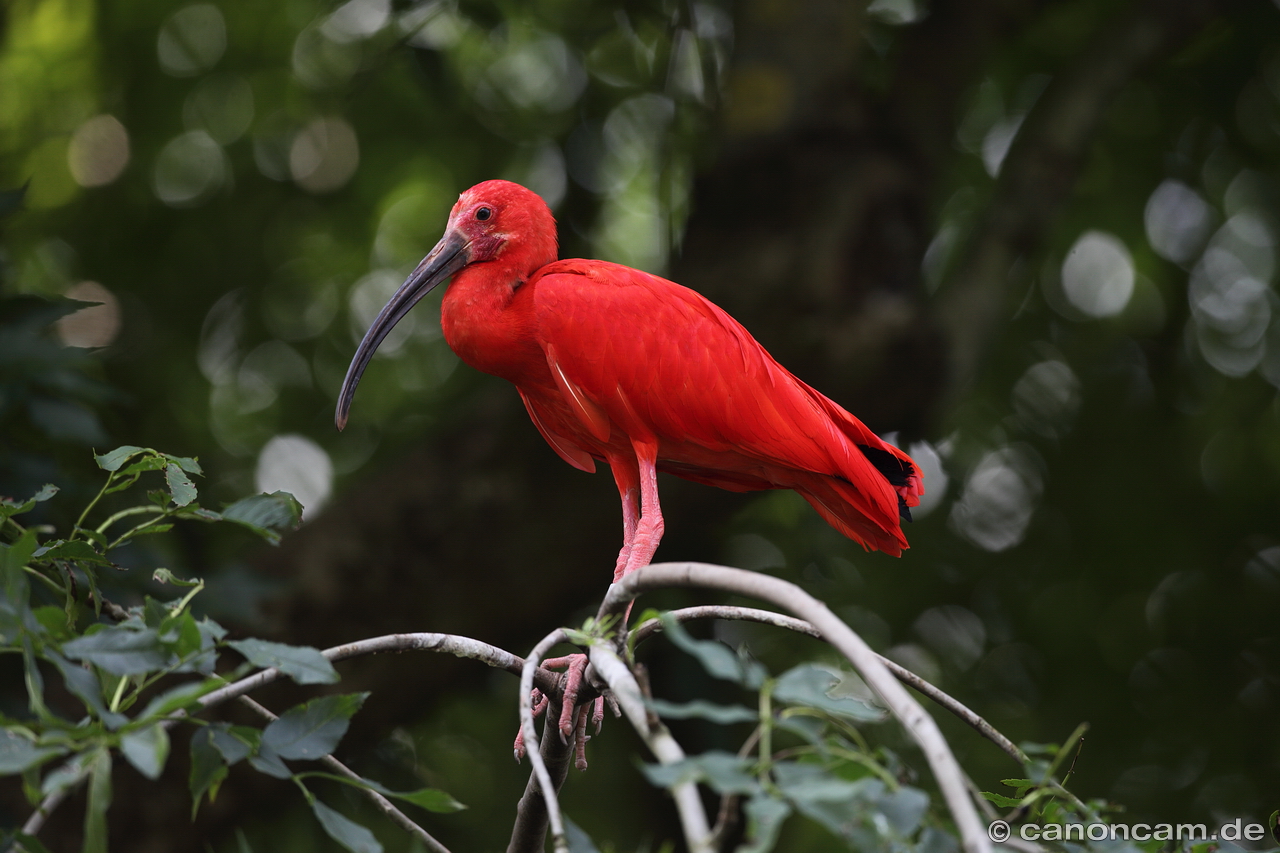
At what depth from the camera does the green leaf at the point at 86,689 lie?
116 cm

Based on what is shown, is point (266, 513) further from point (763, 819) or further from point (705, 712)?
point (763, 819)

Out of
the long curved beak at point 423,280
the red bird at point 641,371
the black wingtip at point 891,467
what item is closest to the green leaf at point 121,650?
the red bird at point 641,371

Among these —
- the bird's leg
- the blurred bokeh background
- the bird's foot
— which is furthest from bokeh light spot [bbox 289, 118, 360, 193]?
the bird's foot

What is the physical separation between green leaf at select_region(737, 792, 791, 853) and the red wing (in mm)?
1890

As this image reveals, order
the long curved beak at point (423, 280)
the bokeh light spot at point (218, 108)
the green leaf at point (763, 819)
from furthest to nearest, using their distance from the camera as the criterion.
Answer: the bokeh light spot at point (218, 108)
the long curved beak at point (423, 280)
the green leaf at point (763, 819)

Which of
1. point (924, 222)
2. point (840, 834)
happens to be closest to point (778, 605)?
point (840, 834)

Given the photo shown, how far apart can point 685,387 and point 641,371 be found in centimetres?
13

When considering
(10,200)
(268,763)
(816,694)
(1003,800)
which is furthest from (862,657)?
(10,200)

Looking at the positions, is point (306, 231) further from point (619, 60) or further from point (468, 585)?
point (468, 585)

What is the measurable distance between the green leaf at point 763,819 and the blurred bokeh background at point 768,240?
14.2ft

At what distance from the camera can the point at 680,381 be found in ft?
9.49

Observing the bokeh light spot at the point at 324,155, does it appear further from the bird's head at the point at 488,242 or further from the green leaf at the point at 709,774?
the green leaf at the point at 709,774

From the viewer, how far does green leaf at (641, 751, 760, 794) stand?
39.7 inches

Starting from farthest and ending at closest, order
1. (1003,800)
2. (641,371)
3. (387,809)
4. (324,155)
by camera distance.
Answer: (324,155)
(641,371)
(387,809)
(1003,800)
